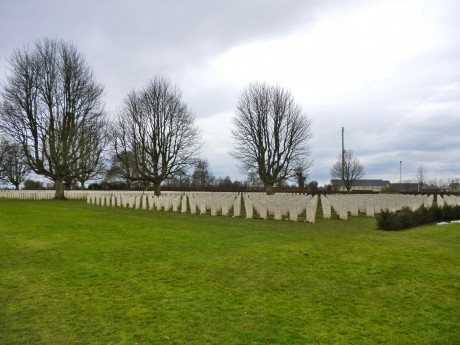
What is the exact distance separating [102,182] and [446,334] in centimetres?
6249

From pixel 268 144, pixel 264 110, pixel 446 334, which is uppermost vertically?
pixel 264 110

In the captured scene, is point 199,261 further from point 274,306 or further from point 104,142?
point 104,142

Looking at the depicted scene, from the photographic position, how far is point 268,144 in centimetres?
3269

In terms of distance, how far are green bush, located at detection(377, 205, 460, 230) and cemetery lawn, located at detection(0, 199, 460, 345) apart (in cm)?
315

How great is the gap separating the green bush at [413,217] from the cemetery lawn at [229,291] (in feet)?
10.3

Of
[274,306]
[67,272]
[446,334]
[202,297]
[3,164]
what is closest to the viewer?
[446,334]

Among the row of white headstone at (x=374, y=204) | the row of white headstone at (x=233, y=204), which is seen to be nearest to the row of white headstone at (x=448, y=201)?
the row of white headstone at (x=374, y=204)

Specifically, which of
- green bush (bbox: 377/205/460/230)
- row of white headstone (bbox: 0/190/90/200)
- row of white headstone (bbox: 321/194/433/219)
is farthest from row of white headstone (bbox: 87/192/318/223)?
row of white headstone (bbox: 0/190/90/200)

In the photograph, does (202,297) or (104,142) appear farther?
(104,142)

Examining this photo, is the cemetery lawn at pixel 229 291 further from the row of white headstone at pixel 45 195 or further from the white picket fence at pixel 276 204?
the row of white headstone at pixel 45 195

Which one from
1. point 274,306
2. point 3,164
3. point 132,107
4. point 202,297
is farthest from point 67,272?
point 3,164

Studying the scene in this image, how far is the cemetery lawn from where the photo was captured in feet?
12.6

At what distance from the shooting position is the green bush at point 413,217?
1248 cm

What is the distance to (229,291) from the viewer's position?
5191 millimetres
